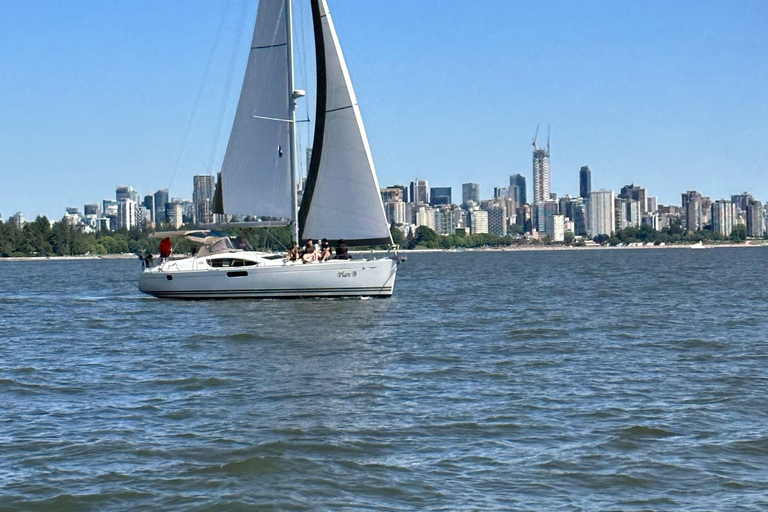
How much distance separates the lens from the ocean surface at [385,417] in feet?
30.9

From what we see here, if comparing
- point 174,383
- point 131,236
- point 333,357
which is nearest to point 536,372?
point 333,357

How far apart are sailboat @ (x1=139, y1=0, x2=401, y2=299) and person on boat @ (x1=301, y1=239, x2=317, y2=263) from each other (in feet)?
0.88

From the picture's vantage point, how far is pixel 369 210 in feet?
106

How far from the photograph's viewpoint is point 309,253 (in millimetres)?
31953

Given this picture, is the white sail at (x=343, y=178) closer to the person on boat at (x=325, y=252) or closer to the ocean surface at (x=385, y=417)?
the person on boat at (x=325, y=252)

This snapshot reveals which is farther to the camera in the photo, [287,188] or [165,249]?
[165,249]

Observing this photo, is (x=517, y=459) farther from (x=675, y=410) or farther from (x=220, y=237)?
(x=220, y=237)

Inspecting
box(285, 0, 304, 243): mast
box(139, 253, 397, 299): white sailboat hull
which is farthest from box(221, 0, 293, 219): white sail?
box(139, 253, 397, 299): white sailboat hull

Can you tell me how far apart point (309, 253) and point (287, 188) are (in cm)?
312

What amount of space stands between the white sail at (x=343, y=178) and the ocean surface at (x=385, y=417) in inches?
298

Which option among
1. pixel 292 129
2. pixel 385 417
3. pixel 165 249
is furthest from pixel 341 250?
pixel 385 417

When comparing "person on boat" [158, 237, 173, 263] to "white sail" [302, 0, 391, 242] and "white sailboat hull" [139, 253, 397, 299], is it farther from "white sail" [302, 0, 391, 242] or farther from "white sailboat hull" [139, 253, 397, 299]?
"white sail" [302, 0, 391, 242]

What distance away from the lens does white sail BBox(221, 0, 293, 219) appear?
34.2 meters

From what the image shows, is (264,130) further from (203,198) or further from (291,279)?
(203,198)
